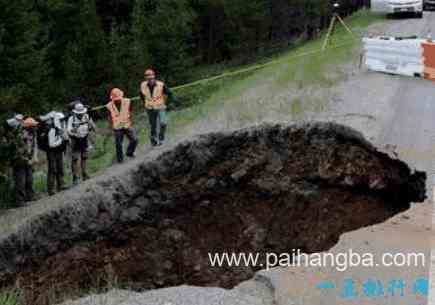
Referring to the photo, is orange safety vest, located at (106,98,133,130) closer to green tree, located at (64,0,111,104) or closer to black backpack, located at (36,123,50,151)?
black backpack, located at (36,123,50,151)

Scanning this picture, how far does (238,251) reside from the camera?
14.4m

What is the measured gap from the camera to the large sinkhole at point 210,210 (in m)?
13.1

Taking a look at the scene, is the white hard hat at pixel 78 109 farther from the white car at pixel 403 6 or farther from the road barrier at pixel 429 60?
the white car at pixel 403 6

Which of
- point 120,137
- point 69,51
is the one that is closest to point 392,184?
point 120,137

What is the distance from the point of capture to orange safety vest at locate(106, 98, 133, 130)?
1491 centimetres

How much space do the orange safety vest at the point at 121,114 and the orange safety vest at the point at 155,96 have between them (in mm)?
592

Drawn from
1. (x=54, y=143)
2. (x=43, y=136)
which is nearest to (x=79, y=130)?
(x=54, y=143)

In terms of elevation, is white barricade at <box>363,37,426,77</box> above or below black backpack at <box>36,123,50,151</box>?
above

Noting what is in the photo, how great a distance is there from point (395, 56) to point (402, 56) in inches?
10.8

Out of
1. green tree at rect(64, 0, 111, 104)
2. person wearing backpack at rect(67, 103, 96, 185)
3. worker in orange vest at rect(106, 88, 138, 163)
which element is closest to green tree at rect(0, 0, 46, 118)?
green tree at rect(64, 0, 111, 104)

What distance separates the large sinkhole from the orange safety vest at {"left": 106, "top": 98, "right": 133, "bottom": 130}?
3.63 feet

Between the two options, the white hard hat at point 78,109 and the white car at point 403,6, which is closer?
the white hard hat at point 78,109

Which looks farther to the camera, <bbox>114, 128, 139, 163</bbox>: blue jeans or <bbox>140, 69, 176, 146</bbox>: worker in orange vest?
<bbox>140, 69, 176, 146</bbox>: worker in orange vest

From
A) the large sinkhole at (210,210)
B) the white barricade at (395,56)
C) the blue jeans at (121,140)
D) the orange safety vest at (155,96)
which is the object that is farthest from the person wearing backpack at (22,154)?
the white barricade at (395,56)
